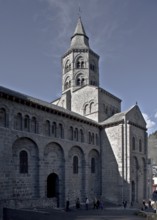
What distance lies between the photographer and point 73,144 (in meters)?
26.9

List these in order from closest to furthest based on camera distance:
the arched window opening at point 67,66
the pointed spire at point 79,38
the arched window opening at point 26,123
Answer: the arched window opening at point 26,123 → the arched window opening at point 67,66 → the pointed spire at point 79,38

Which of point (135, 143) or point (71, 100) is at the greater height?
point (71, 100)

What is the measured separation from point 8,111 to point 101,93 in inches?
723

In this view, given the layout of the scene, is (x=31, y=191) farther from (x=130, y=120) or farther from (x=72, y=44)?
(x=72, y=44)

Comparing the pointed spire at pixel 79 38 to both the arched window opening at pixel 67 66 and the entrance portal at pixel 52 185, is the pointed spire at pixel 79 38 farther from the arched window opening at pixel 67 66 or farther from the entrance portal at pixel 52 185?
the entrance portal at pixel 52 185

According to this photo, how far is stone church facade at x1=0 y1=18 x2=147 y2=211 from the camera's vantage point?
20.6 metres

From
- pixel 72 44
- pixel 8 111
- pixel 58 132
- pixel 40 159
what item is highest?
pixel 72 44

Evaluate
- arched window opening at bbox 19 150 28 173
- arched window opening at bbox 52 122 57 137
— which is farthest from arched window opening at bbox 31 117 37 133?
arched window opening at bbox 52 122 57 137

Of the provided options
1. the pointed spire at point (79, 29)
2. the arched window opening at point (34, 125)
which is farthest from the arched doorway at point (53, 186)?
the pointed spire at point (79, 29)

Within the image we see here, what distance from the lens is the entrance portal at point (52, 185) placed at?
2525 cm

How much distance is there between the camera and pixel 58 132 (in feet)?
83.1

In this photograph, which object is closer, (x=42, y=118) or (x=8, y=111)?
(x=8, y=111)

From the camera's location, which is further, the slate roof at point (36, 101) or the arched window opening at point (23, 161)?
the arched window opening at point (23, 161)

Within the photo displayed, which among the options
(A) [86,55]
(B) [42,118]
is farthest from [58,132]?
(A) [86,55]
